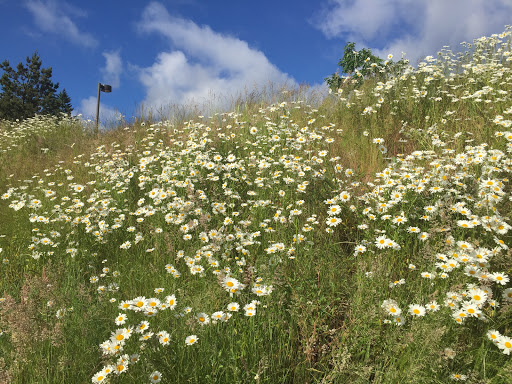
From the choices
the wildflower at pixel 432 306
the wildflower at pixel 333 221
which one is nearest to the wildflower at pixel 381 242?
the wildflower at pixel 333 221

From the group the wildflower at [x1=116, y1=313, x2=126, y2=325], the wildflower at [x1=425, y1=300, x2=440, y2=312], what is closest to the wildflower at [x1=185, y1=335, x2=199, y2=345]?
the wildflower at [x1=116, y1=313, x2=126, y2=325]

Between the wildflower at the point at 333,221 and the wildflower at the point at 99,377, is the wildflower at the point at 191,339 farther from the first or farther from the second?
the wildflower at the point at 333,221

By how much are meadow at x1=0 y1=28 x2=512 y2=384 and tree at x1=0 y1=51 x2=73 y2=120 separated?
3687 cm

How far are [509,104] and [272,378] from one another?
5.86 metres

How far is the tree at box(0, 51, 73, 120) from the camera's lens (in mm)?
34750

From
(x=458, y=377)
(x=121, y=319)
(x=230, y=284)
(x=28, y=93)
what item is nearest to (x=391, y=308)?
(x=458, y=377)

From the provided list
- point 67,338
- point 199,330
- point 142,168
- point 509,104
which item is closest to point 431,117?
point 509,104

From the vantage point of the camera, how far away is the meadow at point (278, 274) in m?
1.88

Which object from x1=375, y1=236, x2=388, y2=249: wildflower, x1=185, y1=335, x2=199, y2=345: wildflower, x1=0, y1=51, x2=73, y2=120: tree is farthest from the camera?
x1=0, y1=51, x2=73, y2=120: tree

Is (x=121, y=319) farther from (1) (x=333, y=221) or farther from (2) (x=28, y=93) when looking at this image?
(2) (x=28, y=93)

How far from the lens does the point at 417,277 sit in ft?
8.47

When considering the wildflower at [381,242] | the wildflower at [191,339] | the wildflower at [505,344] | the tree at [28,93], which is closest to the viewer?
the wildflower at [191,339]

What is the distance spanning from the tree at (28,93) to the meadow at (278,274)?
36.9 metres

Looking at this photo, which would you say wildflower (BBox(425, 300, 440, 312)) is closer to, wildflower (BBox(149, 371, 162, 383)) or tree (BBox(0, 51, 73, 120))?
wildflower (BBox(149, 371, 162, 383))
